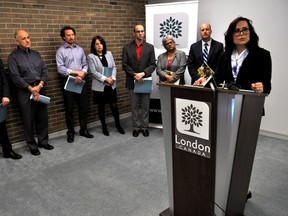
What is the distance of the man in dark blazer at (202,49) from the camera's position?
3.72 meters

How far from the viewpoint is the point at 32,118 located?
3.61 metres

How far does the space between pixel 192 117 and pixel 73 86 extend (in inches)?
105

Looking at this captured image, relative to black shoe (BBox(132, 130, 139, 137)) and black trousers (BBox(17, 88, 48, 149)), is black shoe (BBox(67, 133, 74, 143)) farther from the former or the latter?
black shoe (BBox(132, 130, 139, 137))

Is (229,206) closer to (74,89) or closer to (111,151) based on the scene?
(111,151)

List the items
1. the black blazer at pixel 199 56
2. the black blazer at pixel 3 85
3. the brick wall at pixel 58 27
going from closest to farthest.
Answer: the black blazer at pixel 3 85
the brick wall at pixel 58 27
the black blazer at pixel 199 56

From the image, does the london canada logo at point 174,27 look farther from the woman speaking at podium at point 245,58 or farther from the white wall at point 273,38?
the woman speaking at podium at point 245,58

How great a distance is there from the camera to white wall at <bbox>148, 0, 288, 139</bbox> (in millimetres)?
3674

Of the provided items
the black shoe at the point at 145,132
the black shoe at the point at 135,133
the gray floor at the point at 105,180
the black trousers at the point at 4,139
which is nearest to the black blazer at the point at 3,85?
the black trousers at the point at 4,139

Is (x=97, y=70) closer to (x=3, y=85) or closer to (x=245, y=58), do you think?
(x=3, y=85)

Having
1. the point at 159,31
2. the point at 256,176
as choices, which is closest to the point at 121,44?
the point at 159,31

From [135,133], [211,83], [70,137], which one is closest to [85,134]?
[70,137]

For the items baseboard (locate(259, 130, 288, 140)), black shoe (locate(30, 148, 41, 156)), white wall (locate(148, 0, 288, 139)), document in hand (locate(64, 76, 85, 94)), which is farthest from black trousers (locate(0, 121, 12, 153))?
baseboard (locate(259, 130, 288, 140))

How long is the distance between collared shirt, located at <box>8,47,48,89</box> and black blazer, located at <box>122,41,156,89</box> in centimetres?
123

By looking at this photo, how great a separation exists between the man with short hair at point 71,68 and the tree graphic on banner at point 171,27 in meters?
1.36
